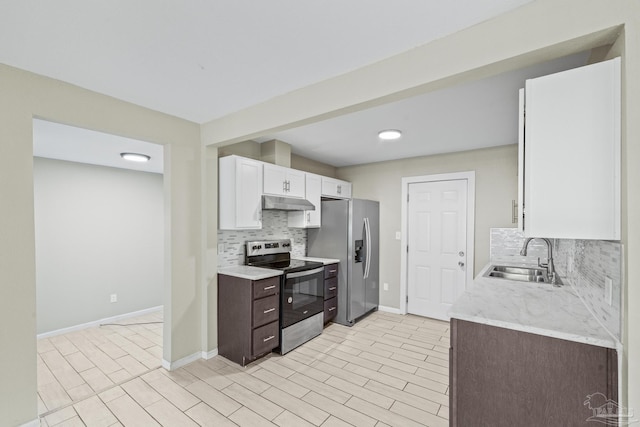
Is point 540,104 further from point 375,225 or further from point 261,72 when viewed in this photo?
point 375,225

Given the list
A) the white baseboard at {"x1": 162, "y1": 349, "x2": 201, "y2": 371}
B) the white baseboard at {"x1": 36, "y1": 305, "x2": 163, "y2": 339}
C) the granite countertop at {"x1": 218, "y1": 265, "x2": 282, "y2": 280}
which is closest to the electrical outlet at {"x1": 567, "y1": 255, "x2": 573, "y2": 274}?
the granite countertop at {"x1": 218, "y1": 265, "x2": 282, "y2": 280}

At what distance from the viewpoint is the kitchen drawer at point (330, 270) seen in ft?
12.5

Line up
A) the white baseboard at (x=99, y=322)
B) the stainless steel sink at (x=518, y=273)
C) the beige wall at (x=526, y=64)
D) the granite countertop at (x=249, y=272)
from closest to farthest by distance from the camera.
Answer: the beige wall at (x=526, y=64), the stainless steel sink at (x=518, y=273), the granite countertop at (x=249, y=272), the white baseboard at (x=99, y=322)

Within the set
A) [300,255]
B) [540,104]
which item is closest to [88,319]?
[300,255]

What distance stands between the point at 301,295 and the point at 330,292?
2.26 ft

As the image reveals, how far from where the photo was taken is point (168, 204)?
2.77 metres

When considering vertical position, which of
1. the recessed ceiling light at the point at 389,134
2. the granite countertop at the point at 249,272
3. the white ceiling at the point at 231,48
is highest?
the white ceiling at the point at 231,48

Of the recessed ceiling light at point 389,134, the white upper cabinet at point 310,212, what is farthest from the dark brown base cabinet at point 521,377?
the white upper cabinet at point 310,212

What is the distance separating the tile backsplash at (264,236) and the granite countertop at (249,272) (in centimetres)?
12

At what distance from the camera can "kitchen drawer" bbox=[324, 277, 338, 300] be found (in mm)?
3820

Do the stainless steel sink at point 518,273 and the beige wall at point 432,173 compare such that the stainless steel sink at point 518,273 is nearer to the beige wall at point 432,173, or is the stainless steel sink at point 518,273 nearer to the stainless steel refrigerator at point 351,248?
the beige wall at point 432,173

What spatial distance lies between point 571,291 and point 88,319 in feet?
18.3

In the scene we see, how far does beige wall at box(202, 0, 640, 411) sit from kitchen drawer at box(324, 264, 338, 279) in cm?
222

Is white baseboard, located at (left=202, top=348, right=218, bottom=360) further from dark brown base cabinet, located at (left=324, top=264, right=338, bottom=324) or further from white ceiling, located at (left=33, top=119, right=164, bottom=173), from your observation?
white ceiling, located at (left=33, top=119, right=164, bottom=173)
